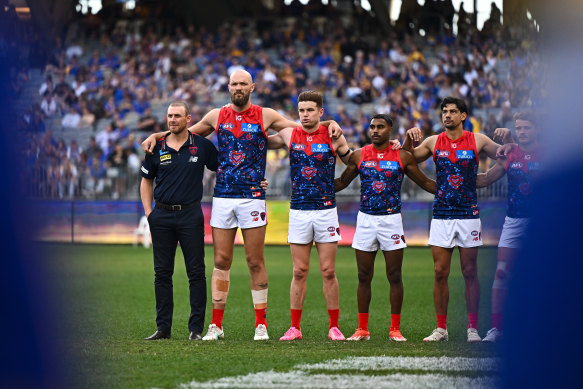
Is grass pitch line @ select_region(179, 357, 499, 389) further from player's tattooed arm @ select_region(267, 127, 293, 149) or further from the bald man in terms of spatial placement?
player's tattooed arm @ select_region(267, 127, 293, 149)

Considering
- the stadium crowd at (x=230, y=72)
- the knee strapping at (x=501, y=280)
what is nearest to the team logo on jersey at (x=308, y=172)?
the knee strapping at (x=501, y=280)

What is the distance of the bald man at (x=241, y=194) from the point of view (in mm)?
7512

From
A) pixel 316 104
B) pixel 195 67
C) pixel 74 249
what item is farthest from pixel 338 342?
pixel 195 67

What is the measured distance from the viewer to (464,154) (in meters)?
7.70

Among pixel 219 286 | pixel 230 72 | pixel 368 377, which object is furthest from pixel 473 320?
pixel 230 72

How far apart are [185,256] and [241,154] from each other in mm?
989

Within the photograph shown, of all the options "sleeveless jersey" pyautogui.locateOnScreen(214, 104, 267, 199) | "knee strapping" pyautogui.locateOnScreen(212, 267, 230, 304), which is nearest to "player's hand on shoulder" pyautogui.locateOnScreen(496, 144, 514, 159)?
"sleeveless jersey" pyautogui.locateOnScreen(214, 104, 267, 199)

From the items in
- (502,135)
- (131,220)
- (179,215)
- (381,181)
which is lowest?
(131,220)

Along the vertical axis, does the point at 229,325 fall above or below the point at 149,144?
below

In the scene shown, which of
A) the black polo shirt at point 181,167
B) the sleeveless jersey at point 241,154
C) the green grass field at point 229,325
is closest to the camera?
the green grass field at point 229,325

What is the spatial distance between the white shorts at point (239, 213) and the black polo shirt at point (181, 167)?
290 mm

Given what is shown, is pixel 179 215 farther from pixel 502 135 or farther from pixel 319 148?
pixel 502 135

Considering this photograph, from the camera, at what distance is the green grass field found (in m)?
5.34

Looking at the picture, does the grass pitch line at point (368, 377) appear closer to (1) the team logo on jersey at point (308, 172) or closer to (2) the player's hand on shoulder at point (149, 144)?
(1) the team logo on jersey at point (308, 172)
